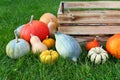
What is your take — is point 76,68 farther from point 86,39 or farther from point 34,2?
point 34,2

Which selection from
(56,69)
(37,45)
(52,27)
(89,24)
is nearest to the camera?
(56,69)

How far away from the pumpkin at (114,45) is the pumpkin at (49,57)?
0.56 metres

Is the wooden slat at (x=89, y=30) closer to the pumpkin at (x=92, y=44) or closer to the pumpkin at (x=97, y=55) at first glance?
the pumpkin at (x=92, y=44)

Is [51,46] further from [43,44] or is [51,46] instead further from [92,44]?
[92,44]

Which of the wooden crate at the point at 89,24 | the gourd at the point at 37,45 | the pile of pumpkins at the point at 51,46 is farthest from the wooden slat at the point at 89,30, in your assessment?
the gourd at the point at 37,45

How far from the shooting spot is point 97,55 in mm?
3254

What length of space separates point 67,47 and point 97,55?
302 mm

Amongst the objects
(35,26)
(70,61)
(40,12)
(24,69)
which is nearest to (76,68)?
(70,61)

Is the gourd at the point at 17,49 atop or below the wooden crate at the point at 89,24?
below

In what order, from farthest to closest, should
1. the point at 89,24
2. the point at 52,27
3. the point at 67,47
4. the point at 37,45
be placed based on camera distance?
the point at 52,27, the point at 89,24, the point at 37,45, the point at 67,47

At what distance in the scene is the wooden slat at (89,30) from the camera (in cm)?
362

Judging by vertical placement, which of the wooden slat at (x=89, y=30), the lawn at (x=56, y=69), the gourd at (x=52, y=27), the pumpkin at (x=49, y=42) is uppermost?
the wooden slat at (x=89, y=30)

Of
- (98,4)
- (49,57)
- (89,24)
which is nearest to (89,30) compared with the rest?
(89,24)

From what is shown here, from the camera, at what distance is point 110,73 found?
3.02 metres
